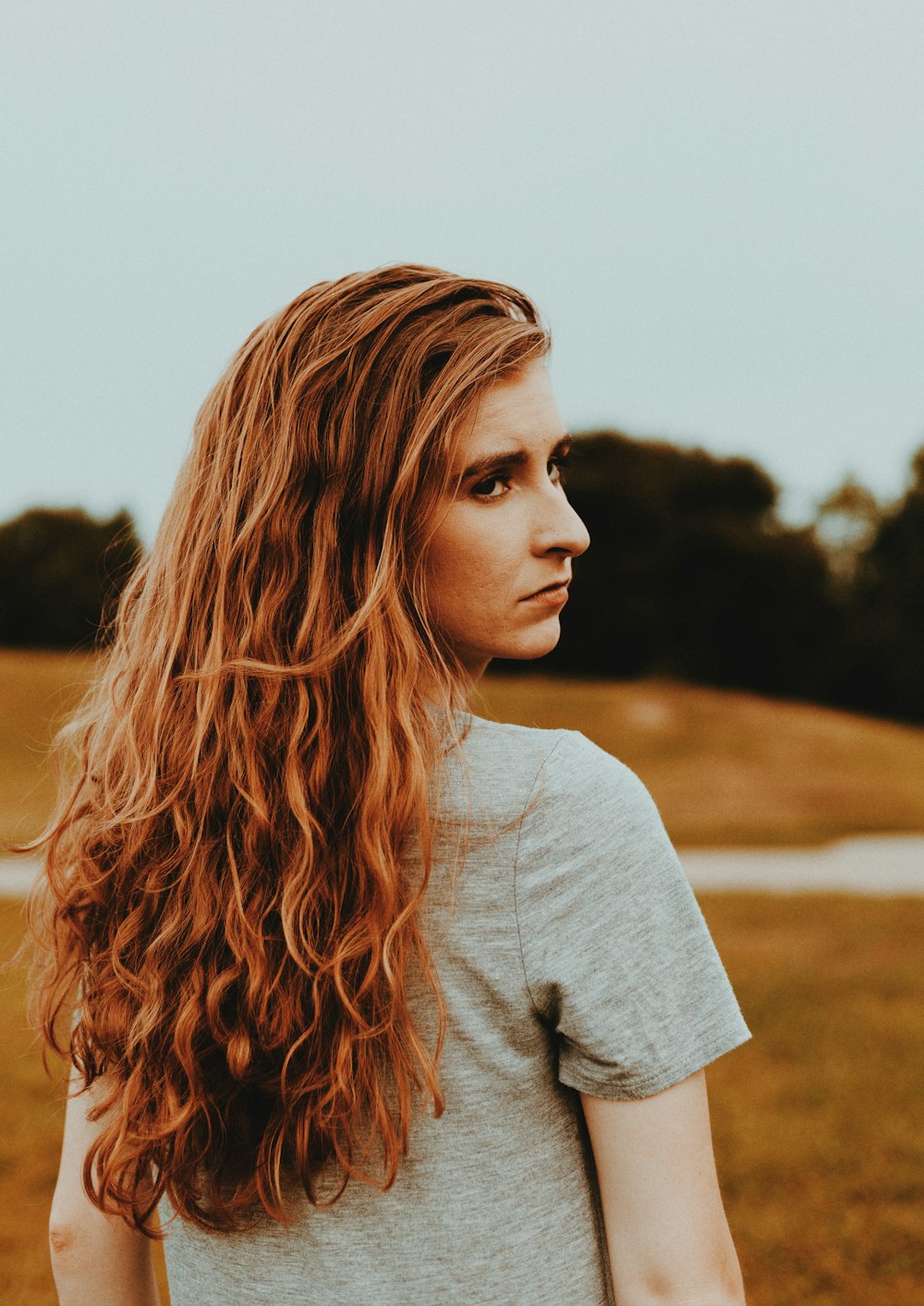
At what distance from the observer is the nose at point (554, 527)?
50.1 inches

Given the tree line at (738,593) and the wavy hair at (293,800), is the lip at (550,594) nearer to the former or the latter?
the wavy hair at (293,800)

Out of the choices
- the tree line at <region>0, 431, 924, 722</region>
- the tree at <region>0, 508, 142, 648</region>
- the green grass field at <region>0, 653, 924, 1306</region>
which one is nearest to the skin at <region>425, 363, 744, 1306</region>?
the green grass field at <region>0, 653, 924, 1306</region>

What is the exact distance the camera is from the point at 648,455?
28.7 metres

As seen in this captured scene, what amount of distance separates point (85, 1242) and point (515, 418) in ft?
3.70

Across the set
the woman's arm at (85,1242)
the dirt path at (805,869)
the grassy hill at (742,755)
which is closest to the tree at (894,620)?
the grassy hill at (742,755)

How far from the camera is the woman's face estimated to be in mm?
1240

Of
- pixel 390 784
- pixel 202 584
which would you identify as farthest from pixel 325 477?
pixel 390 784

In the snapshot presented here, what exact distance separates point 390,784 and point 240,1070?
1.12 feet

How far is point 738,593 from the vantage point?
2705cm

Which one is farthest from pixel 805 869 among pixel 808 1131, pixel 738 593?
pixel 738 593

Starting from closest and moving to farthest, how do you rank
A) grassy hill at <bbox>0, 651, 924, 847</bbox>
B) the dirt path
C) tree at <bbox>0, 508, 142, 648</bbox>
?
the dirt path → grassy hill at <bbox>0, 651, 924, 847</bbox> → tree at <bbox>0, 508, 142, 648</bbox>

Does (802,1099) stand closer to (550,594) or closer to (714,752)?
(550,594)

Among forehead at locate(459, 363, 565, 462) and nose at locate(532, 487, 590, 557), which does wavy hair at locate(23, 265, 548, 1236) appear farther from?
nose at locate(532, 487, 590, 557)

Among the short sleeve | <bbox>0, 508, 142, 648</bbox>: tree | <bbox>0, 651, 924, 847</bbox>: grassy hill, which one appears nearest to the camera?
the short sleeve
